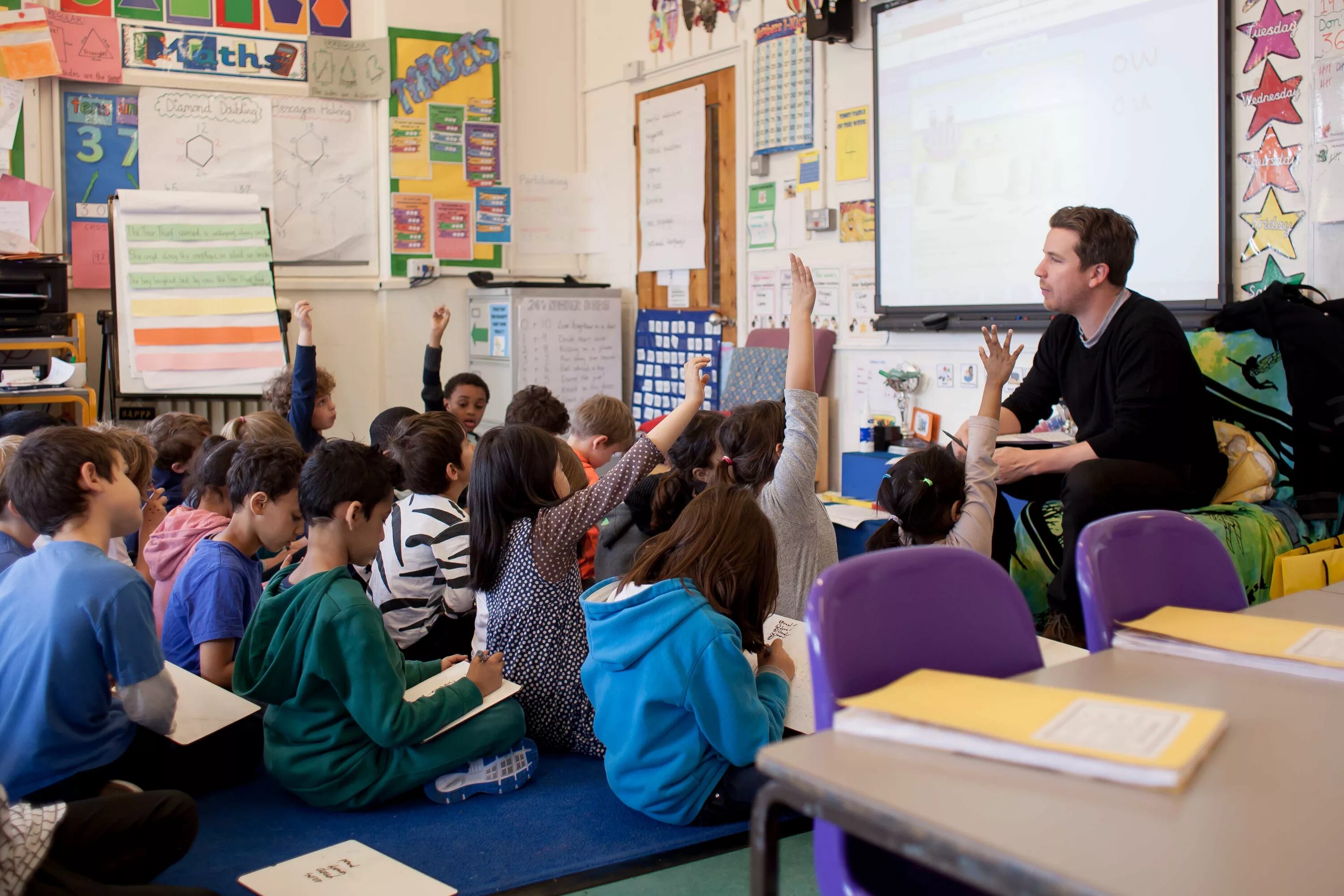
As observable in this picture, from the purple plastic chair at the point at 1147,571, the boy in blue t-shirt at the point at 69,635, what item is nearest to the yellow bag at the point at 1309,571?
the purple plastic chair at the point at 1147,571

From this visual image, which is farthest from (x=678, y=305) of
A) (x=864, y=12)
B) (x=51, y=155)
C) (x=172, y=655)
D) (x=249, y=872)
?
(x=249, y=872)

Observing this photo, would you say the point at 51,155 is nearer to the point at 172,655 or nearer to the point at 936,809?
the point at 172,655

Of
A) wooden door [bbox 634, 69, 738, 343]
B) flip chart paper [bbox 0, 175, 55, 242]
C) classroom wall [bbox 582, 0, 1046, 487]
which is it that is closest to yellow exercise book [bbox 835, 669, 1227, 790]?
classroom wall [bbox 582, 0, 1046, 487]

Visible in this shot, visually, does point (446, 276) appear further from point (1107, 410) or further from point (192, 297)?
point (1107, 410)

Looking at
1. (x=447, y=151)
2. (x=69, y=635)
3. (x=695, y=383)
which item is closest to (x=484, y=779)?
(x=69, y=635)

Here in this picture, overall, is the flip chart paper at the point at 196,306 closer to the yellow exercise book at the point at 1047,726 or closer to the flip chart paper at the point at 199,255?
the flip chart paper at the point at 199,255

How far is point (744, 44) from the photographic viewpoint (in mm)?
5406

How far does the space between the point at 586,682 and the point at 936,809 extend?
146 cm

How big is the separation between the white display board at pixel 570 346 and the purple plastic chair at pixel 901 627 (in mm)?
4746

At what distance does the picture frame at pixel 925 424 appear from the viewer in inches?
178

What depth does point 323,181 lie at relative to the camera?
19.9 feet

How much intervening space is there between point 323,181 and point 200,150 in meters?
0.63

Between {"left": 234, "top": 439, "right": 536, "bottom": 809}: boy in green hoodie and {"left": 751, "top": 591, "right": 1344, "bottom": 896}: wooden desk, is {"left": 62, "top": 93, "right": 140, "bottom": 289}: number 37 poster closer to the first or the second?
{"left": 234, "top": 439, "right": 536, "bottom": 809}: boy in green hoodie

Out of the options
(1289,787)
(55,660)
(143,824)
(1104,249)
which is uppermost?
(1104,249)
